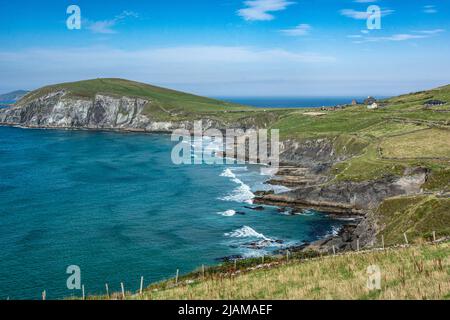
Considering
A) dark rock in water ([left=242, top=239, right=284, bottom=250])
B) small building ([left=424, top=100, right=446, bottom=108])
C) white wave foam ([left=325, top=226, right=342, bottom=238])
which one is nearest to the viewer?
dark rock in water ([left=242, top=239, right=284, bottom=250])

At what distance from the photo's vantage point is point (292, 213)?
84.9m

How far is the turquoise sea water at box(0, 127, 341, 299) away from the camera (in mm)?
58469

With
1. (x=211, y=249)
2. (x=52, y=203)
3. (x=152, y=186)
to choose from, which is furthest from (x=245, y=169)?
(x=211, y=249)

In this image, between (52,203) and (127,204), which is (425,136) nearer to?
(127,204)

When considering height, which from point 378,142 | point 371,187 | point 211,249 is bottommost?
point 211,249

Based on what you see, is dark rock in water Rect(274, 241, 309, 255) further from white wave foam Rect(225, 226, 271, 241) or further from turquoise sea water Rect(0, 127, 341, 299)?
white wave foam Rect(225, 226, 271, 241)

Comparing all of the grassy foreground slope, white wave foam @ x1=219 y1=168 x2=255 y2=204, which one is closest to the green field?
white wave foam @ x1=219 y1=168 x2=255 y2=204

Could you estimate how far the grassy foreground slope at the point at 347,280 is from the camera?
2298 centimetres

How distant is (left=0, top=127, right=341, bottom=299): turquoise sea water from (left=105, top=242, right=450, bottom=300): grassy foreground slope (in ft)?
79.8

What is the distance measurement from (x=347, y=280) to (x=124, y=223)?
57.4m

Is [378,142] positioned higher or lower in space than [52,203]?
higher

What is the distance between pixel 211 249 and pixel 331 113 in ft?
393

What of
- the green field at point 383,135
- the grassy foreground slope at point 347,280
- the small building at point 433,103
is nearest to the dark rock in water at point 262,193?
the green field at point 383,135

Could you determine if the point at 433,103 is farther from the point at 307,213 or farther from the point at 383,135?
the point at 307,213
